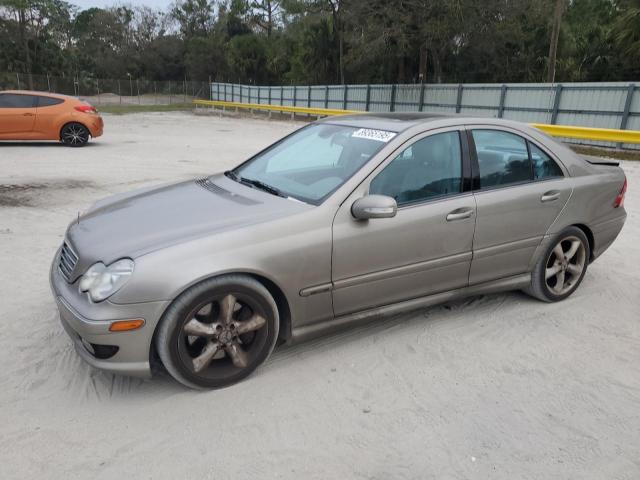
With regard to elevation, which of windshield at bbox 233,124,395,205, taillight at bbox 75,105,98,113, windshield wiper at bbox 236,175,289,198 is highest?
windshield at bbox 233,124,395,205

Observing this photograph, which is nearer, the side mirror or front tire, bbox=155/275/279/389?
→ front tire, bbox=155/275/279/389

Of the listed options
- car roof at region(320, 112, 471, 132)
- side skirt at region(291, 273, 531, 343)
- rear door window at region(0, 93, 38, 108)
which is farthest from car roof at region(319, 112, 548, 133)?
rear door window at region(0, 93, 38, 108)

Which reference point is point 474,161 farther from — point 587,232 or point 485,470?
point 485,470

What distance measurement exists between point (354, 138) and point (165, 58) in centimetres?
7455

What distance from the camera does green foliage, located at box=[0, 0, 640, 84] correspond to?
102ft

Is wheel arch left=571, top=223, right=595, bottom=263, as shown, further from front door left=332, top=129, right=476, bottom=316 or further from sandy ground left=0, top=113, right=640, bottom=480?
front door left=332, top=129, right=476, bottom=316

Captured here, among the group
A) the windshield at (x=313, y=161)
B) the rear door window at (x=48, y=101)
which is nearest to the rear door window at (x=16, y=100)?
the rear door window at (x=48, y=101)

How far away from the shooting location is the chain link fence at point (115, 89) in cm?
4769

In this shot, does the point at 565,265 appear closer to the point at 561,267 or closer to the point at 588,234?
the point at 561,267

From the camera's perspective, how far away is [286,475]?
2.44m

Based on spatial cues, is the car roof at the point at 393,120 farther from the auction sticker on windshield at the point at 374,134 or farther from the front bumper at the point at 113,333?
the front bumper at the point at 113,333

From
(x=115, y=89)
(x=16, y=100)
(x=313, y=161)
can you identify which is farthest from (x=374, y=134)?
(x=115, y=89)

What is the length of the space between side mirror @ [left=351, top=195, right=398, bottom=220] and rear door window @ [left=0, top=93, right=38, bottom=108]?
41.5 ft

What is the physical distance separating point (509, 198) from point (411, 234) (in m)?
0.94
